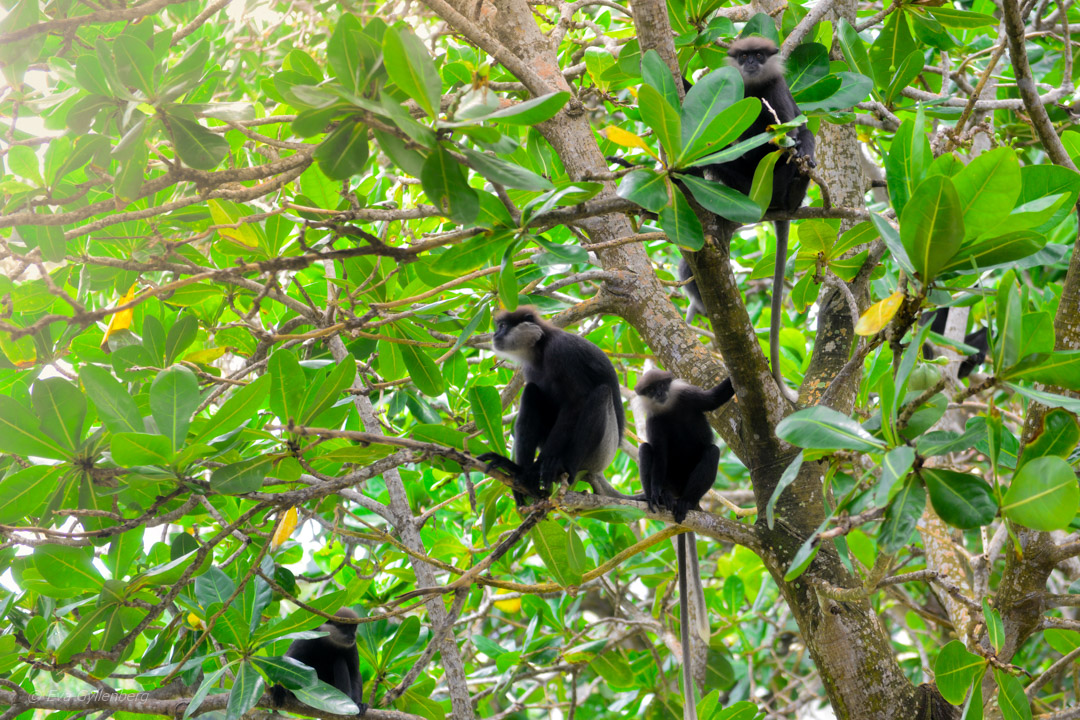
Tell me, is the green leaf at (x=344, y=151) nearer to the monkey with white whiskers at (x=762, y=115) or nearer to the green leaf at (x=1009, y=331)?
the green leaf at (x=1009, y=331)

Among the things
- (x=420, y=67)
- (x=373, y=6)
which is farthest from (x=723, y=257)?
(x=373, y=6)

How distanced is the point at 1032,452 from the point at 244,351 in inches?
107

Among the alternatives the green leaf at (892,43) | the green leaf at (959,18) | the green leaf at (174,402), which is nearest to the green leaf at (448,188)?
the green leaf at (174,402)

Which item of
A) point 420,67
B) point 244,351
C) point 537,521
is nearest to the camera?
point 420,67

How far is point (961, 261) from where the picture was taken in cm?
138

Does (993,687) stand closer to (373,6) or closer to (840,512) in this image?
(840,512)

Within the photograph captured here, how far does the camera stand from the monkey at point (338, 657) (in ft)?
12.9

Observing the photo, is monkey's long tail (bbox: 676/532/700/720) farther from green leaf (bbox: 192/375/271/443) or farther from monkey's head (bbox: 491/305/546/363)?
green leaf (bbox: 192/375/271/443)

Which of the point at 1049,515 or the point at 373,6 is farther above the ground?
the point at 373,6

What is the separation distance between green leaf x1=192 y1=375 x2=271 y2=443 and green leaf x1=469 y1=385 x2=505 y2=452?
68 cm

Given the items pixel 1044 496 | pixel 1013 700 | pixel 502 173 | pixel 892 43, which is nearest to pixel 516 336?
pixel 892 43

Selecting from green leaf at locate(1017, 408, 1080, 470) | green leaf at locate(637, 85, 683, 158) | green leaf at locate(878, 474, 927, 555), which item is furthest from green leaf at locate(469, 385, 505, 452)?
green leaf at locate(1017, 408, 1080, 470)

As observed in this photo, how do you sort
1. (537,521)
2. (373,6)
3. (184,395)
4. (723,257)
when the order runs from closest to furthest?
(184,395), (723,257), (537,521), (373,6)

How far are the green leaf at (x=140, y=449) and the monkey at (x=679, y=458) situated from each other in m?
1.86
